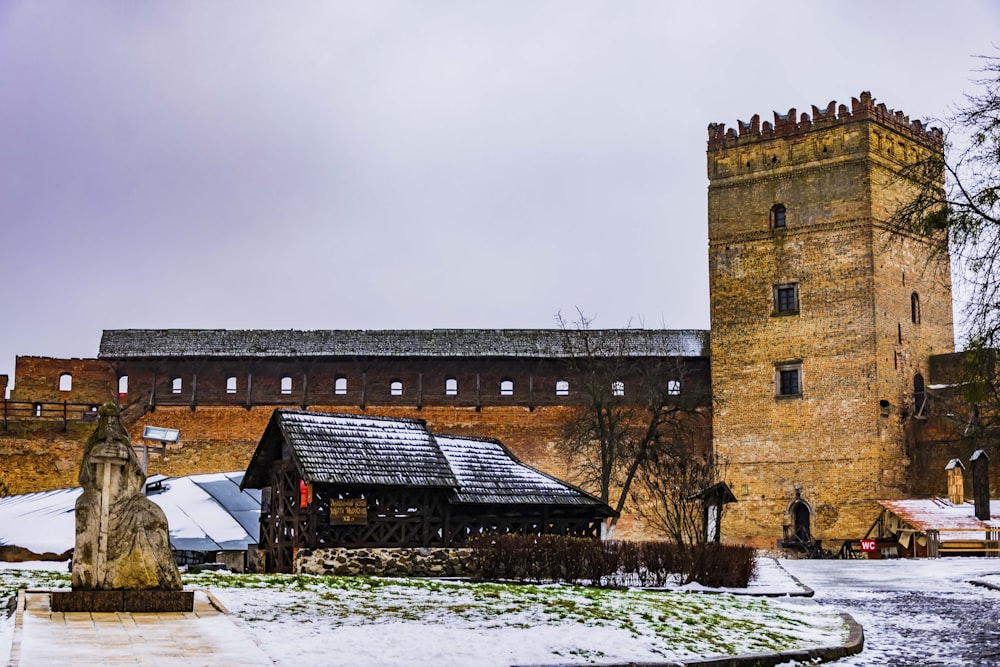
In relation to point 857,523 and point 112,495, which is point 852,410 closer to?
point 857,523

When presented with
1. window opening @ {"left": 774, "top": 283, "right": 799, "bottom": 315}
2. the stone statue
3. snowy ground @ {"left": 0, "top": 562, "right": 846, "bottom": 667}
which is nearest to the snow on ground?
snowy ground @ {"left": 0, "top": 562, "right": 846, "bottom": 667}

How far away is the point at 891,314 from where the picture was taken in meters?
42.1

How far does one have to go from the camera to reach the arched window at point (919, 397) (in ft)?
136

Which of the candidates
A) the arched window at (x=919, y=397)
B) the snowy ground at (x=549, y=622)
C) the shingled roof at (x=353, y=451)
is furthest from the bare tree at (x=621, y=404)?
the snowy ground at (x=549, y=622)

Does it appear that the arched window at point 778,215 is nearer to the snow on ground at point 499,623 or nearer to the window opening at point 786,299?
the window opening at point 786,299

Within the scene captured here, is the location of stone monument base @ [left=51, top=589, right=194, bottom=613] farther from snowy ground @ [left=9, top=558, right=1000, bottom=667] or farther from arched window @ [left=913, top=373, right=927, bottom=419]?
arched window @ [left=913, top=373, right=927, bottom=419]

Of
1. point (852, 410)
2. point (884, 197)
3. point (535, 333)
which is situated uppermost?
point (884, 197)

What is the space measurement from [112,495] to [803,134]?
3514 centimetres

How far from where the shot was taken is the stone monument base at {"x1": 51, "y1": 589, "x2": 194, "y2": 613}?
11312 millimetres

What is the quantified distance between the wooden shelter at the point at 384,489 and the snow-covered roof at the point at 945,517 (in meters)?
14.0

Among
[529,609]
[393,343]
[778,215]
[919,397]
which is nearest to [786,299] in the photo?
[778,215]

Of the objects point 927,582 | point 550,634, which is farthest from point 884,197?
point 550,634

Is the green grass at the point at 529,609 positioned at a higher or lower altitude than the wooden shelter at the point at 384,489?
lower

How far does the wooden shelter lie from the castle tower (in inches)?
645
